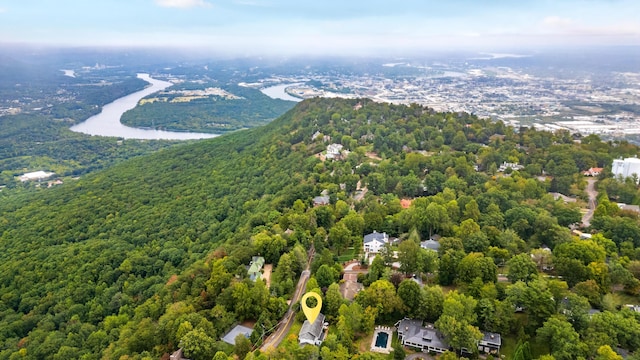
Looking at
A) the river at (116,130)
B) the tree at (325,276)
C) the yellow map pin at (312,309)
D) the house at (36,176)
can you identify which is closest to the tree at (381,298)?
the yellow map pin at (312,309)

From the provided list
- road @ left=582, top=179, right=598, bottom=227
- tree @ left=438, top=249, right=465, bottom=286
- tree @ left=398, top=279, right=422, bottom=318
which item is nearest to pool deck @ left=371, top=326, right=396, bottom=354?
tree @ left=398, top=279, right=422, bottom=318

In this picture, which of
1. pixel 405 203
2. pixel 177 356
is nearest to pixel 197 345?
pixel 177 356

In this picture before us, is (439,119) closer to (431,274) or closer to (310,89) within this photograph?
(431,274)

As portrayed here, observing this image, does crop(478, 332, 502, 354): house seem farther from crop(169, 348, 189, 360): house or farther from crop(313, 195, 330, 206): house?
crop(313, 195, 330, 206): house

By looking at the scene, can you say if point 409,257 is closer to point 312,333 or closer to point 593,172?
point 312,333

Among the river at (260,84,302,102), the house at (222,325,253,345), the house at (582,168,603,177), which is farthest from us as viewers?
the river at (260,84,302,102)

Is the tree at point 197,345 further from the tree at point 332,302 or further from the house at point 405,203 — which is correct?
the house at point 405,203

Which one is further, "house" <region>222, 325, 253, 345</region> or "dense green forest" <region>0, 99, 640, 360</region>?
"house" <region>222, 325, 253, 345</region>
